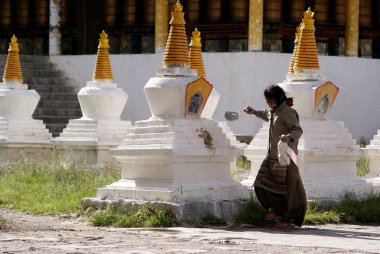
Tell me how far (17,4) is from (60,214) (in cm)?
2091

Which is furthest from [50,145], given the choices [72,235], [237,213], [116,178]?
[72,235]

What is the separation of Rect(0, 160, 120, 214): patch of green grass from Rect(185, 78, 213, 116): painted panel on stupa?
6.06 ft

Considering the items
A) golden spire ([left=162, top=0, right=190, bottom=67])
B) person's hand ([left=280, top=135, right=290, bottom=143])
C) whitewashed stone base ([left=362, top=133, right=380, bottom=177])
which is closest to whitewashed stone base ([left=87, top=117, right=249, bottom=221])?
golden spire ([left=162, top=0, right=190, bottom=67])

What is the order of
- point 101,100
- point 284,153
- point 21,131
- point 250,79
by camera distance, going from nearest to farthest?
point 284,153, point 101,100, point 21,131, point 250,79

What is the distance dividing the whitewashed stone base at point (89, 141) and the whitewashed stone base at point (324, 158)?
240 inches

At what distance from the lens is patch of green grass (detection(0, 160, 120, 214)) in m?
14.8

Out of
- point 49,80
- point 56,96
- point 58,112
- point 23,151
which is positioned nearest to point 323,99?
point 23,151

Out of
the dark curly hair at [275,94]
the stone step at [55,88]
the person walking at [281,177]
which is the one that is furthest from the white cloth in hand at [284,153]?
the stone step at [55,88]

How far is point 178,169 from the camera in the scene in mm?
13227

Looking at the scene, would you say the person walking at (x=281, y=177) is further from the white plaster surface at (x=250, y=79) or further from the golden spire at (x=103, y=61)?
the white plaster surface at (x=250, y=79)

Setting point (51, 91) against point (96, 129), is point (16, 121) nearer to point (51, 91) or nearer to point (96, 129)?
point (96, 129)

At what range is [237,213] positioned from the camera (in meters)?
13.2

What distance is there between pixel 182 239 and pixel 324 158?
13.7ft

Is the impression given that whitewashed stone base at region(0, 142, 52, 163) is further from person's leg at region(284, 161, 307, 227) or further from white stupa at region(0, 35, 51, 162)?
person's leg at region(284, 161, 307, 227)
